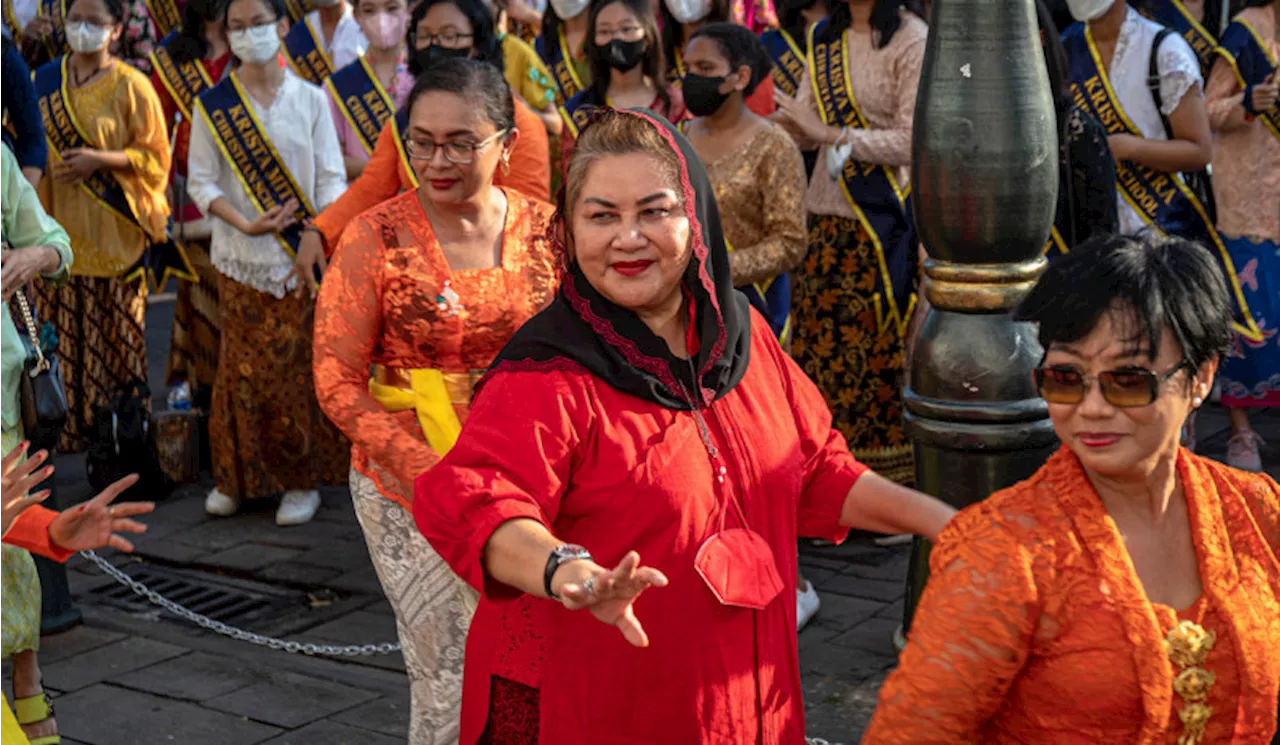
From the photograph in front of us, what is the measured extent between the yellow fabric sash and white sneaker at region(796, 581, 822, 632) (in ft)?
6.72

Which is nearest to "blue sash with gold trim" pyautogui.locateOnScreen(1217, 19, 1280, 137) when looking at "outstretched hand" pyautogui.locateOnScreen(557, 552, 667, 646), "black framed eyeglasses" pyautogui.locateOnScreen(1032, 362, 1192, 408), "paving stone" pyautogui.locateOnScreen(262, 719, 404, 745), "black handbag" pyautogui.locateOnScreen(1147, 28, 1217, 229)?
"black handbag" pyautogui.locateOnScreen(1147, 28, 1217, 229)

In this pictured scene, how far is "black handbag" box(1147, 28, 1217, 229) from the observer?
6.60m

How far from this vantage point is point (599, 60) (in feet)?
23.4

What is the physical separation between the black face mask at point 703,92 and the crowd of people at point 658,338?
14 mm

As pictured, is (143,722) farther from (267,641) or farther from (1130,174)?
(1130,174)

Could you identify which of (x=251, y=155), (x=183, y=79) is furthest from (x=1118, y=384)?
(x=183, y=79)

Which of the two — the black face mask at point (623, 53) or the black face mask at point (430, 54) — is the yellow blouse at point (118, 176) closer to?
the black face mask at point (430, 54)

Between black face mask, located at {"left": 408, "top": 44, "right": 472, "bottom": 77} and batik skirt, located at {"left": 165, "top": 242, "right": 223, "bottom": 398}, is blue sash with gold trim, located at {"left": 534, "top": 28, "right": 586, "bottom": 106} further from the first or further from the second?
batik skirt, located at {"left": 165, "top": 242, "right": 223, "bottom": 398}

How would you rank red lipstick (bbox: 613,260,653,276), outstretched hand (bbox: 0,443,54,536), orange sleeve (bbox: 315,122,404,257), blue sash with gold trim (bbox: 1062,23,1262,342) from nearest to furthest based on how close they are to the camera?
red lipstick (bbox: 613,260,653,276) → outstretched hand (bbox: 0,443,54,536) → orange sleeve (bbox: 315,122,404,257) → blue sash with gold trim (bbox: 1062,23,1262,342)

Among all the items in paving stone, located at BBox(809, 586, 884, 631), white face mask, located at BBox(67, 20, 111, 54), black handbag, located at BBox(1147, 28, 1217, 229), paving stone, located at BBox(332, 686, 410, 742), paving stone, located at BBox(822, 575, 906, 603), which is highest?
white face mask, located at BBox(67, 20, 111, 54)

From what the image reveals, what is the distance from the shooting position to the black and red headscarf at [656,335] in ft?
9.87

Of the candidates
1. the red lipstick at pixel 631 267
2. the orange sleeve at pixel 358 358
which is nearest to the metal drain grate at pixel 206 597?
the orange sleeve at pixel 358 358

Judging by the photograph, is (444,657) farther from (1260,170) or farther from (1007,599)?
(1260,170)

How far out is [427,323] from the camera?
4.21m
